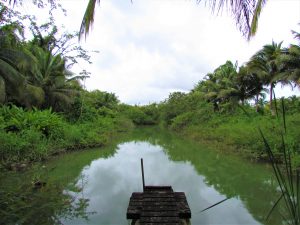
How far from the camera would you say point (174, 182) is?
26.6ft

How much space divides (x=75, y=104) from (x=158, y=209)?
54.4 feet

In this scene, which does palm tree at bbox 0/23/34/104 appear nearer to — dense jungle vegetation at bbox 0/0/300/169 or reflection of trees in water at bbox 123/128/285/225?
dense jungle vegetation at bbox 0/0/300/169

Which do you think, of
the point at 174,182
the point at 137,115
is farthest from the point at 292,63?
the point at 137,115

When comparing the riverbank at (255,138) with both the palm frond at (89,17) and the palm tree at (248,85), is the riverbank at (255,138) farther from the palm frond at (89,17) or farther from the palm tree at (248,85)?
the palm frond at (89,17)

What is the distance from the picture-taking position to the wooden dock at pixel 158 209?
419 centimetres

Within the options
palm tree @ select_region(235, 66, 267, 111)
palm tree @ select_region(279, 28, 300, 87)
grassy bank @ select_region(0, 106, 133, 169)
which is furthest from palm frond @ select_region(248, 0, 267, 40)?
palm tree @ select_region(235, 66, 267, 111)

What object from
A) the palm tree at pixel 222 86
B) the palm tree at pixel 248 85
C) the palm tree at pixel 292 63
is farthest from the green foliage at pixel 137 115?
the palm tree at pixel 292 63

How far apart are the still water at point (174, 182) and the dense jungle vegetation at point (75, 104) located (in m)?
1.11

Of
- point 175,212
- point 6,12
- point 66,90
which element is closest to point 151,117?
point 66,90

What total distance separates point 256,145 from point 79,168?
21.0 feet

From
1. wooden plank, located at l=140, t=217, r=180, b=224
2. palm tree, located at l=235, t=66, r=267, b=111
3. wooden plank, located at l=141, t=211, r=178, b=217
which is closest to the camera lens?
wooden plank, located at l=140, t=217, r=180, b=224

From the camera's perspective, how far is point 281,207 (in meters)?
5.80

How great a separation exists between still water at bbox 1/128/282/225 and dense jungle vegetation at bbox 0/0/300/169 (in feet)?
3.65

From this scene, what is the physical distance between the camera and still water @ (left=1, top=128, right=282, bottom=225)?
5.46 m
